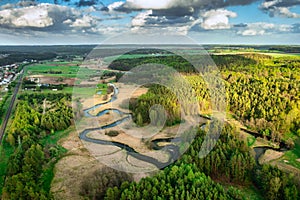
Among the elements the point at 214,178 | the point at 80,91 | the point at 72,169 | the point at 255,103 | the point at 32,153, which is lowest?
the point at 72,169

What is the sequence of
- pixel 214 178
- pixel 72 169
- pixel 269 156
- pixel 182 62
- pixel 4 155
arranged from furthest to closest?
pixel 182 62
pixel 4 155
pixel 269 156
pixel 72 169
pixel 214 178

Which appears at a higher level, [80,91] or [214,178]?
[80,91]

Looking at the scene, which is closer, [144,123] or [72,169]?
[72,169]

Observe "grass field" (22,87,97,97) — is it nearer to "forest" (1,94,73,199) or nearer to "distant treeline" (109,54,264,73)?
"forest" (1,94,73,199)


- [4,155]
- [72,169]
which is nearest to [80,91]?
[4,155]

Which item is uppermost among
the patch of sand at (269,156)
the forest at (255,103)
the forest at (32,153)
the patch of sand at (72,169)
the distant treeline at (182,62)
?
the distant treeline at (182,62)

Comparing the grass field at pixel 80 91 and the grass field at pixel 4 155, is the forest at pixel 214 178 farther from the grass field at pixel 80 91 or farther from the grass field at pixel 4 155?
the grass field at pixel 80 91

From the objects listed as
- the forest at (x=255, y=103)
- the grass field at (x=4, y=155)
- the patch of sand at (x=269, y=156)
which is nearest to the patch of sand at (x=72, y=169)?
the grass field at (x=4, y=155)

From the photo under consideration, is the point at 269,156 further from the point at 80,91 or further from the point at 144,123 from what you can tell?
the point at 80,91

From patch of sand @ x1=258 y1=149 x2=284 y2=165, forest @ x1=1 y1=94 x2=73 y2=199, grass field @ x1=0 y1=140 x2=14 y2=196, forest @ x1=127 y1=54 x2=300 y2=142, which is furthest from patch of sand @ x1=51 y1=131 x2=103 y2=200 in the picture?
patch of sand @ x1=258 y1=149 x2=284 y2=165

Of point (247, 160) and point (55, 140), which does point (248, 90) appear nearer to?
point (247, 160)

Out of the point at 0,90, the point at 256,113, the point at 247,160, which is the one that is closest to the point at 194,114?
the point at 256,113
